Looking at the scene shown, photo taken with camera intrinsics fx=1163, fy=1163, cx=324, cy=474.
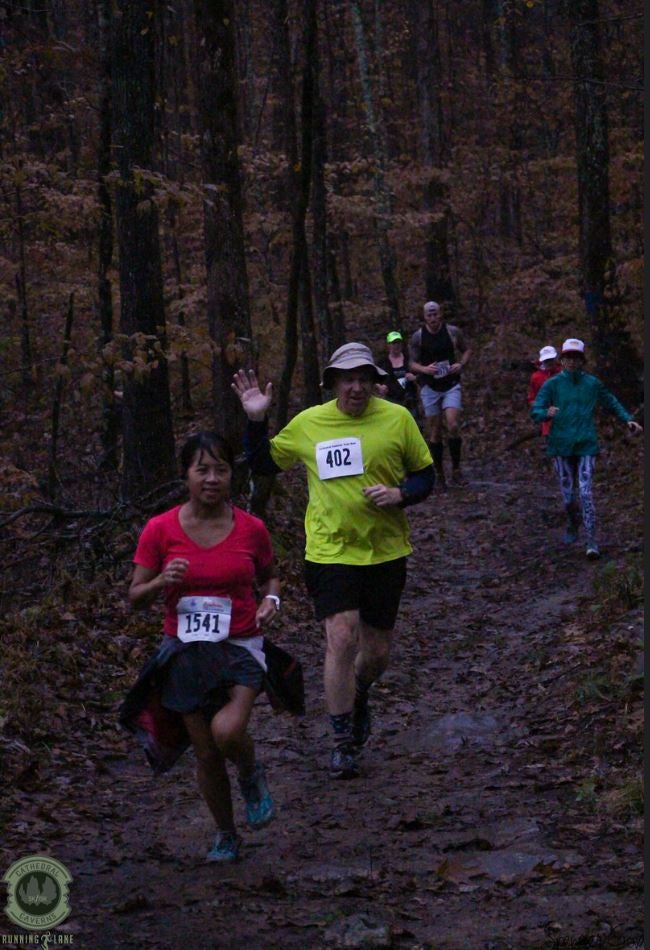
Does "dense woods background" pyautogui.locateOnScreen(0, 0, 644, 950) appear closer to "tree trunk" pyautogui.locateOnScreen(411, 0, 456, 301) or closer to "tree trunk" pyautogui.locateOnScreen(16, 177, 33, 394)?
"tree trunk" pyautogui.locateOnScreen(16, 177, 33, 394)

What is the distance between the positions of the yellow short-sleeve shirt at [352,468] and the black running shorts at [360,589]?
0.05 m

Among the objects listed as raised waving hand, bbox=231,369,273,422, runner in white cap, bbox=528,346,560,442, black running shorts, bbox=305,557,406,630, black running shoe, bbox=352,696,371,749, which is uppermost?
raised waving hand, bbox=231,369,273,422

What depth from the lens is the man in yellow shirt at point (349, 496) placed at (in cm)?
696

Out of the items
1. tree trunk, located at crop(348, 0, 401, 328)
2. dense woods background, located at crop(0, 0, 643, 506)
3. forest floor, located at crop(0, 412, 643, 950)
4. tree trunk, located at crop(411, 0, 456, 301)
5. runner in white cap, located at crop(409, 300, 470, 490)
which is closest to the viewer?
forest floor, located at crop(0, 412, 643, 950)

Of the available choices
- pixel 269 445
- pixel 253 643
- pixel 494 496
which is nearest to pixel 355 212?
pixel 494 496

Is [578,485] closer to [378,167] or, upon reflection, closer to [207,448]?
[207,448]

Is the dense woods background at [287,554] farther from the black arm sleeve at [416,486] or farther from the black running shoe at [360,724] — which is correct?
the black arm sleeve at [416,486]

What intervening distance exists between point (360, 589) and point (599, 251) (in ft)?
40.3

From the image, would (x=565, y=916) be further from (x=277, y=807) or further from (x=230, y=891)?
(x=277, y=807)

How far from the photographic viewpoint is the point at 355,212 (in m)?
24.8

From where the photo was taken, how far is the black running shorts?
6.96m

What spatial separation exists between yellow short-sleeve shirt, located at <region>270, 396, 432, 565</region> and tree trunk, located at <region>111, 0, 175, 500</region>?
14.2 feet

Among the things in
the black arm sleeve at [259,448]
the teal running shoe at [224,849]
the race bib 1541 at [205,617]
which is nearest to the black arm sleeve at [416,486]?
the black arm sleeve at [259,448]

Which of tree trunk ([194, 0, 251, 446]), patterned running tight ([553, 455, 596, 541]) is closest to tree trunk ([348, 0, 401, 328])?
patterned running tight ([553, 455, 596, 541])
